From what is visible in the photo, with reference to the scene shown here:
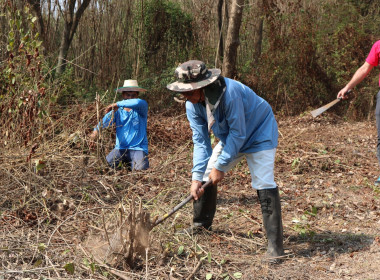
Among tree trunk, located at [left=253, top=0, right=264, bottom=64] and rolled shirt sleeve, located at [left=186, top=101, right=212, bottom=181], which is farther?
tree trunk, located at [left=253, top=0, right=264, bottom=64]

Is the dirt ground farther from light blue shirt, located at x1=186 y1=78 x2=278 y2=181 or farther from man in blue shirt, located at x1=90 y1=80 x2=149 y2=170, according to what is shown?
light blue shirt, located at x1=186 y1=78 x2=278 y2=181

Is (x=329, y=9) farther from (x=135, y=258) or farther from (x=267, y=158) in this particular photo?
(x=135, y=258)

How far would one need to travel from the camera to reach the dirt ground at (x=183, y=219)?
140 inches

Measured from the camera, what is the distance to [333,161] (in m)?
6.96

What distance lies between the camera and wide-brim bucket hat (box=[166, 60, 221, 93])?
3.40 m

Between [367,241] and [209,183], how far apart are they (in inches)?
63.0

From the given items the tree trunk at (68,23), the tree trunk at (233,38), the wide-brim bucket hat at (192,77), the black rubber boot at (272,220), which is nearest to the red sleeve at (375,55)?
the black rubber boot at (272,220)

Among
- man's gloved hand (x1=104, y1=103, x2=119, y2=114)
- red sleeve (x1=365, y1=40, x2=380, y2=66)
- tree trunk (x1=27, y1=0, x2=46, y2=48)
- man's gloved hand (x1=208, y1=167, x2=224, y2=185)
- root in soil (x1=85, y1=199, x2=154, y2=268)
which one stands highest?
tree trunk (x1=27, y1=0, x2=46, y2=48)

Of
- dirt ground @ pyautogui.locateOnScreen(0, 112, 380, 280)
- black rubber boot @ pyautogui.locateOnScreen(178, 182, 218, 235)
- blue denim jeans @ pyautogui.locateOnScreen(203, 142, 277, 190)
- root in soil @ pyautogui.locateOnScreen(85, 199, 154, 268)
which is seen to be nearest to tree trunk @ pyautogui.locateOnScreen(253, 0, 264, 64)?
dirt ground @ pyautogui.locateOnScreen(0, 112, 380, 280)

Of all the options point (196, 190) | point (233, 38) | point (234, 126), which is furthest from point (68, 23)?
point (234, 126)

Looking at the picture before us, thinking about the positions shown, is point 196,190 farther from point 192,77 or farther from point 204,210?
point 192,77

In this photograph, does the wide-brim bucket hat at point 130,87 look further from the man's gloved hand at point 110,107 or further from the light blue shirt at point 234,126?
the light blue shirt at point 234,126

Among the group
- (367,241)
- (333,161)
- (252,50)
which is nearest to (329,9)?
(252,50)

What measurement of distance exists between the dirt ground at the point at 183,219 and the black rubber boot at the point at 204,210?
0.11 m
